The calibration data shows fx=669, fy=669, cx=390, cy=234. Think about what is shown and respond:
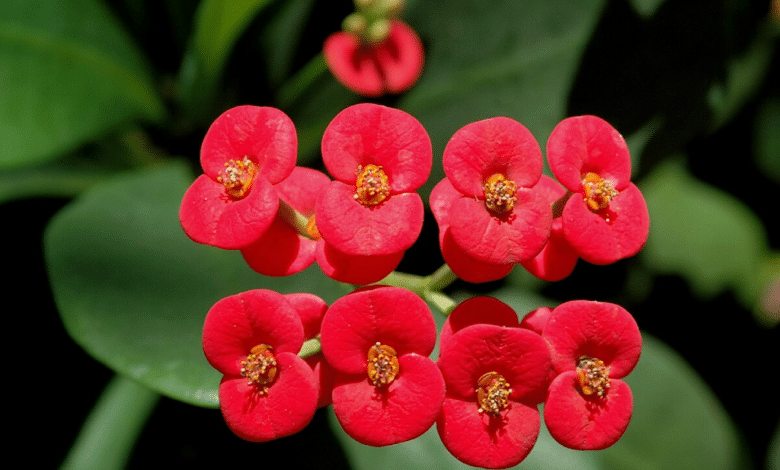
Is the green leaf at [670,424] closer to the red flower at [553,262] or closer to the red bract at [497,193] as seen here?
the red flower at [553,262]

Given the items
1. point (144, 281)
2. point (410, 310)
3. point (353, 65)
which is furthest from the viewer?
point (353, 65)

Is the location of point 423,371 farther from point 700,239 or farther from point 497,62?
point 700,239

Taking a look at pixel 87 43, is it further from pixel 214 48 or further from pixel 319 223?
pixel 319 223

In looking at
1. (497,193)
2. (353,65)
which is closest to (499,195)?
(497,193)

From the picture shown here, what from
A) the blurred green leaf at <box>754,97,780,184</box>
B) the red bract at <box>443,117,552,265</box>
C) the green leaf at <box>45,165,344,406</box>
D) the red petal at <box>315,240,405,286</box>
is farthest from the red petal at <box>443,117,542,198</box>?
the blurred green leaf at <box>754,97,780,184</box>

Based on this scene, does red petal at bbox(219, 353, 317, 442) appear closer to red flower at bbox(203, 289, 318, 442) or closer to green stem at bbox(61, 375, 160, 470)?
red flower at bbox(203, 289, 318, 442)
